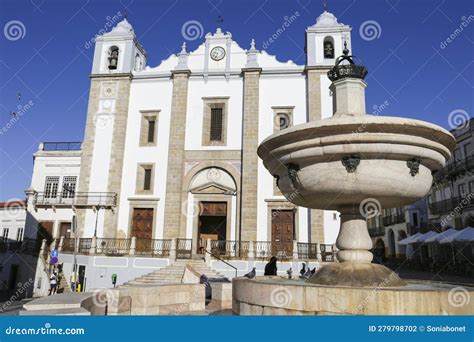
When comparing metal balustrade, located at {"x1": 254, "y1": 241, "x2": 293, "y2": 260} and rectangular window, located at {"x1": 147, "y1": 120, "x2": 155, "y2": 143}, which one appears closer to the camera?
metal balustrade, located at {"x1": 254, "y1": 241, "x2": 293, "y2": 260}

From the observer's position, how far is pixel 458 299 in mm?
4012

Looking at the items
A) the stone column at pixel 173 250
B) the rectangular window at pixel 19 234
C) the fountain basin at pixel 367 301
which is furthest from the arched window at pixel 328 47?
the rectangular window at pixel 19 234

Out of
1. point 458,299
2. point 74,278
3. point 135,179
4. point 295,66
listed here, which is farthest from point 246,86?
point 458,299

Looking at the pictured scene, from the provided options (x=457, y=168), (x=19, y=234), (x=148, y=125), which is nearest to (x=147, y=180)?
(x=148, y=125)

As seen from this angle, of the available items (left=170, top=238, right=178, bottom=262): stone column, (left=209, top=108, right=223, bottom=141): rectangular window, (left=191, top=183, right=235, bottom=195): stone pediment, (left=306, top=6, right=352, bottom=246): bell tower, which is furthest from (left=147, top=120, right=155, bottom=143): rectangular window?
(left=306, top=6, right=352, bottom=246): bell tower

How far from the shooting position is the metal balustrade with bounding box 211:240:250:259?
16500 millimetres

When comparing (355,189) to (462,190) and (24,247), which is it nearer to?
(24,247)

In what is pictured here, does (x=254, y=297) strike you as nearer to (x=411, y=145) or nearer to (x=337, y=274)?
(x=337, y=274)

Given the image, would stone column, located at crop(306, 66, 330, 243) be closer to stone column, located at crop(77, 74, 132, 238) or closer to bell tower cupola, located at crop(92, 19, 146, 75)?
stone column, located at crop(77, 74, 132, 238)

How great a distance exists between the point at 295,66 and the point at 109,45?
10.5 metres

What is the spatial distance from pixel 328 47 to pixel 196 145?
27.8ft

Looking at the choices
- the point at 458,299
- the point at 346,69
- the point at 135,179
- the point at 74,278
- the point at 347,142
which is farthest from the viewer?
the point at 135,179

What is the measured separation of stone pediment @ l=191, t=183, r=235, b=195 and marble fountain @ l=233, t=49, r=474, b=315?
13.3m

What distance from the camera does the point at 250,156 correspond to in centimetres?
1870
